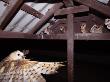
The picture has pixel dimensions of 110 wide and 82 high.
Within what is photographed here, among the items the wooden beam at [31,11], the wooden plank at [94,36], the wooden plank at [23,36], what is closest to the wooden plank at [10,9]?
the wooden plank at [23,36]

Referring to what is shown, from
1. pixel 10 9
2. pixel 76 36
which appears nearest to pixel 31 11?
pixel 10 9

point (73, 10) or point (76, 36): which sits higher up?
point (73, 10)

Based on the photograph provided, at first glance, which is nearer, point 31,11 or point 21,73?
point 31,11

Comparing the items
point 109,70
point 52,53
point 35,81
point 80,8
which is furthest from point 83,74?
point 80,8

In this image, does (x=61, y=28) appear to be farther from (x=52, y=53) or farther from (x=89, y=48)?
(x=52, y=53)

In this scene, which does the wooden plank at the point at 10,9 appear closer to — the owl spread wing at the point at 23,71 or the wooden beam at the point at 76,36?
the wooden beam at the point at 76,36

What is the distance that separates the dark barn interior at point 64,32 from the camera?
3152mm

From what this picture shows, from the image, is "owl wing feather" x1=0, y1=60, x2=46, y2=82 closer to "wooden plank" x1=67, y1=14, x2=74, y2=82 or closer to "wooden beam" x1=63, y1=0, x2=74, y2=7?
"wooden plank" x1=67, y1=14, x2=74, y2=82

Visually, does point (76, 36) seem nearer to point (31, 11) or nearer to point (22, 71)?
point (31, 11)

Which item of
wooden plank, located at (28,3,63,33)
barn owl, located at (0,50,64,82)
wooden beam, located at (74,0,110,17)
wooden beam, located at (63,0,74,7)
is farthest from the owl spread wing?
wooden beam, located at (74,0,110,17)

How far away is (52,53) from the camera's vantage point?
18.4 feet

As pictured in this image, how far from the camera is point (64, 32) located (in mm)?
3881

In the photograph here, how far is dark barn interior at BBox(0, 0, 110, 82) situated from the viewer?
3.15 meters

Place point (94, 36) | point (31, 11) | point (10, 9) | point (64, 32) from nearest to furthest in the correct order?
point (10, 9)
point (94, 36)
point (31, 11)
point (64, 32)
